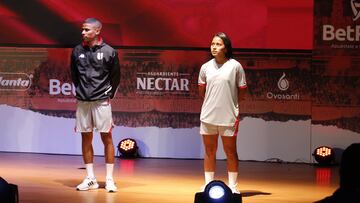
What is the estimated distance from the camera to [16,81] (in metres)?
9.82

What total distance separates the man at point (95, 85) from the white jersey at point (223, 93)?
0.93m

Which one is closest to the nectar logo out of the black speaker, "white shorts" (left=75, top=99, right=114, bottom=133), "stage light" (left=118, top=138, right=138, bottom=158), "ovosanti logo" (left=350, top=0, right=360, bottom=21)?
"ovosanti logo" (left=350, top=0, right=360, bottom=21)

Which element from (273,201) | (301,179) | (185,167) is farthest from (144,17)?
(273,201)

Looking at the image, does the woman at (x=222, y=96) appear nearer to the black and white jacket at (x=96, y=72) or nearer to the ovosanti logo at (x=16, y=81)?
the black and white jacket at (x=96, y=72)

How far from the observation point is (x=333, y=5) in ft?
30.4

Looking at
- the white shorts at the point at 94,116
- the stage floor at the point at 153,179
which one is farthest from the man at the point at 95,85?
the stage floor at the point at 153,179

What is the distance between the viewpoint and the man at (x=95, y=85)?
677 centimetres

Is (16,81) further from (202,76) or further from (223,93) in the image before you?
(223,93)

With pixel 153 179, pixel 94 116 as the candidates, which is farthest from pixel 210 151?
pixel 153 179

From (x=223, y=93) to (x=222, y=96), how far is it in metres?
0.03

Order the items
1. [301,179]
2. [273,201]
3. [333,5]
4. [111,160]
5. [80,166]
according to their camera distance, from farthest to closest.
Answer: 1. [333,5]
2. [80,166]
3. [301,179]
4. [111,160]
5. [273,201]

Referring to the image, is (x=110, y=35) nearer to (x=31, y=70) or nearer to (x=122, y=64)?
(x=122, y=64)

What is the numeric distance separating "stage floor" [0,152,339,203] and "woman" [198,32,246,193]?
1.80 ft

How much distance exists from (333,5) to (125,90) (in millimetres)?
2859
